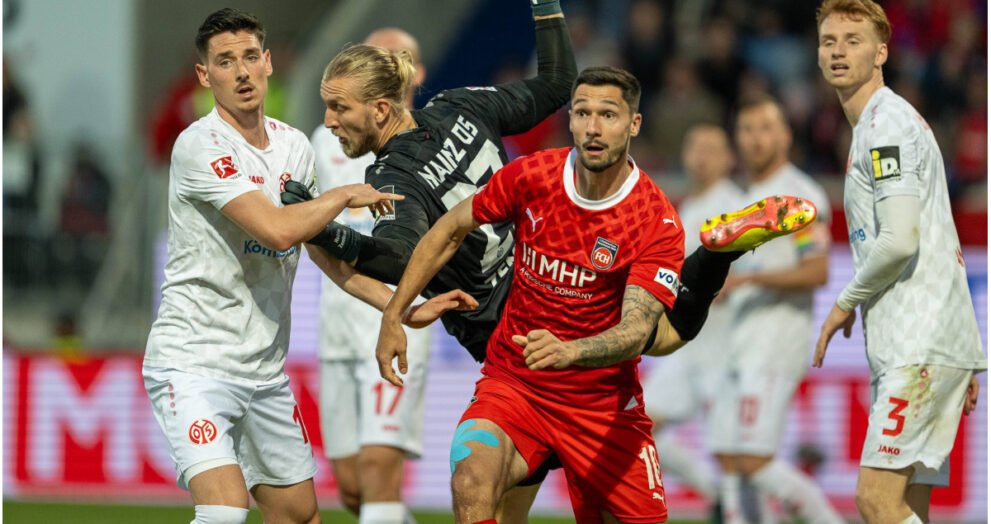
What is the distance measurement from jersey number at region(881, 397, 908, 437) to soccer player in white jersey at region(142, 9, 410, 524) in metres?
2.34

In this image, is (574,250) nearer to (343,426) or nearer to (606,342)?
(606,342)

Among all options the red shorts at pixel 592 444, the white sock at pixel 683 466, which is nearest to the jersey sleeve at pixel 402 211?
the red shorts at pixel 592 444

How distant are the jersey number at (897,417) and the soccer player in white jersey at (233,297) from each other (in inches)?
92.0

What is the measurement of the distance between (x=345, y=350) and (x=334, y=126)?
7.06ft

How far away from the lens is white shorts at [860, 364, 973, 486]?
6.40 metres

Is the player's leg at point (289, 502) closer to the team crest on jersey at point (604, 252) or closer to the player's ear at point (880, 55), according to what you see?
the team crest on jersey at point (604, 252)

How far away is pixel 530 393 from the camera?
6.16 metres

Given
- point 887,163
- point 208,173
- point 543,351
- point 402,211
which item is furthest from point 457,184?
point 887,163

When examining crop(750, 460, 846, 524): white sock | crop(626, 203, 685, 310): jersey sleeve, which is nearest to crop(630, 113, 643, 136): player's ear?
crop(626, 203, 685, 310): jersey sleeve

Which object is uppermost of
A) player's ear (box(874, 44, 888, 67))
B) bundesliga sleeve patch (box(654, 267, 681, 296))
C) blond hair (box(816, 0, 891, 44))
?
blond hair (box(816, 0, 891, 44))

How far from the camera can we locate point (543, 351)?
536 cm

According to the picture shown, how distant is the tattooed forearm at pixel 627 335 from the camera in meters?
5.56

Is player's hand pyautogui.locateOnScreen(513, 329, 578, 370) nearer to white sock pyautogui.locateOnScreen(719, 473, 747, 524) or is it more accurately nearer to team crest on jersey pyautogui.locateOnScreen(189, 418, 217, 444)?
team crest on jersey pyautogui.locateOnScreen(189, 418, 217, 444)

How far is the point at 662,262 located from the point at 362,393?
2776 millimetres
